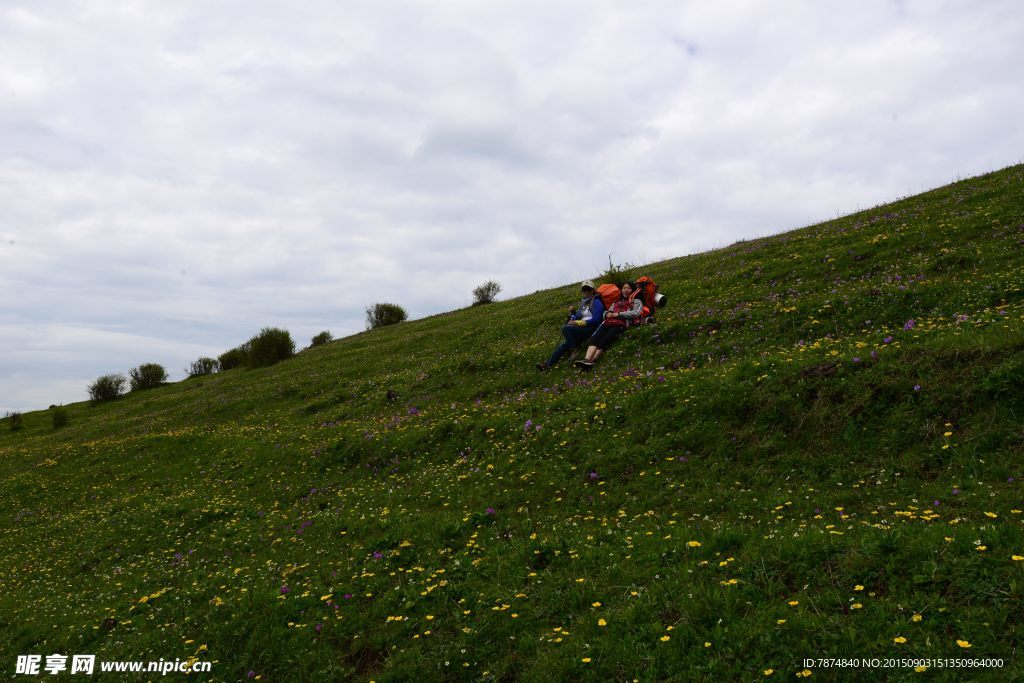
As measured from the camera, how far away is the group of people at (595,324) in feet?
70.0

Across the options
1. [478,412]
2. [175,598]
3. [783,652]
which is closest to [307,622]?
[175,598]

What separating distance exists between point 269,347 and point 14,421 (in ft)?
88.6

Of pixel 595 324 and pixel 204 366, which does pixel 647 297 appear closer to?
pixel 595 324

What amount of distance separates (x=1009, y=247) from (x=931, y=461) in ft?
46.0

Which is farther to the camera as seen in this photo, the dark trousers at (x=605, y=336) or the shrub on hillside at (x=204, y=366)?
the shrub on hillside at (x=204, y=366)

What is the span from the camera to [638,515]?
10469 millimetres

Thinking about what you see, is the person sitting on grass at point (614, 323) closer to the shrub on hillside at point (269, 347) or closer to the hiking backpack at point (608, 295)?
the hiking backpack at point (608, 295)

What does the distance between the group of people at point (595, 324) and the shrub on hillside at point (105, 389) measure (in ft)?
201

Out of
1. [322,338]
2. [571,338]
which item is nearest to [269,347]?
[322,338]

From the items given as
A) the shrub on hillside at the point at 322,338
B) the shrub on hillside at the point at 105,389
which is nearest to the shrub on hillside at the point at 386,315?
the shrub on hillside at the point at 322,338

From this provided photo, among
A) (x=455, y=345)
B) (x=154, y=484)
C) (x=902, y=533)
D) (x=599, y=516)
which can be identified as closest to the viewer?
(x=902, y=533)

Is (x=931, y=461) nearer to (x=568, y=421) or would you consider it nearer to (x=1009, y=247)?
(x=568, y=421)

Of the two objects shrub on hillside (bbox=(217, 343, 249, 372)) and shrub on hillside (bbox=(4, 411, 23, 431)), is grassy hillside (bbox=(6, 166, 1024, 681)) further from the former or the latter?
shrub on hillside (bbox=(217, 343, 249, 372))

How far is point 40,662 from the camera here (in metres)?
9.98
